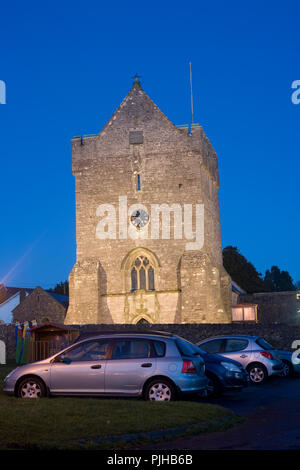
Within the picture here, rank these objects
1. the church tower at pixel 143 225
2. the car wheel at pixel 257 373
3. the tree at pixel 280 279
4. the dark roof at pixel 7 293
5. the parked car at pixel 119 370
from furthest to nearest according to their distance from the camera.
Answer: the tree at pixel 280 279, the dark roof at pixel 7 293, the church tower at pixel 143 225, the car wheel at pixel 257 373, the parked car at pixel 119 370

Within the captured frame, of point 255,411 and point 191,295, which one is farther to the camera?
point 191,295

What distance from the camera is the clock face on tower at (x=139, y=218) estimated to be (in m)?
33.9

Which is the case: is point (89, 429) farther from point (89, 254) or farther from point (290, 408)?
point (89, 254)

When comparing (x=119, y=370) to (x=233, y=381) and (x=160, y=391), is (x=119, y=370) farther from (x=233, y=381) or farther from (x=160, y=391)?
(x=233, y=381)

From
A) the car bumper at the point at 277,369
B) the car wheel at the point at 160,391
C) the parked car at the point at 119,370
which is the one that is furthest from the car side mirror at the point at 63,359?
the car bumper at the point at 277,369

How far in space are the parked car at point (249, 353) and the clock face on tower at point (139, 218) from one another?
16.5 metres

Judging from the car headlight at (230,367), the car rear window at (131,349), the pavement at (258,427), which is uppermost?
the car rear window at (131,349)

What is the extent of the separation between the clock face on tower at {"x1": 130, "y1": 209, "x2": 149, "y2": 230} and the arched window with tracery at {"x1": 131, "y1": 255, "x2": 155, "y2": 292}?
1.88 metres

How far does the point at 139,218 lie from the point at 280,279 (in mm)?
68960

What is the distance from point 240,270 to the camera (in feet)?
206

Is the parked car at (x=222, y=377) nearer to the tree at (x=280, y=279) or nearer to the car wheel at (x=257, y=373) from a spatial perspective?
the car wheel at (x=257, y=373)
